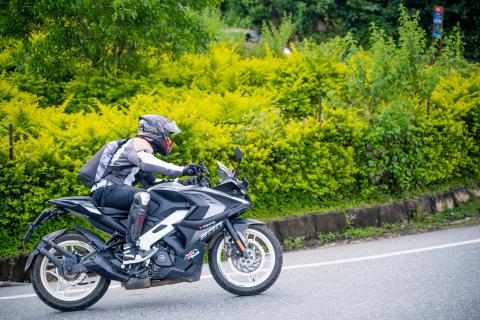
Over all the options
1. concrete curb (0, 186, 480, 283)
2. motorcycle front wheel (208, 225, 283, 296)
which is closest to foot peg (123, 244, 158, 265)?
motorcycle front wheel (208, 225, 283, 296)

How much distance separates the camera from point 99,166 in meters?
6.73

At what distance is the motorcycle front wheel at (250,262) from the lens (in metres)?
6.69

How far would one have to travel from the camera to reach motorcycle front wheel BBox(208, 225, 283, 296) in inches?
263

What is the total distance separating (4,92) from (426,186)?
7479mm

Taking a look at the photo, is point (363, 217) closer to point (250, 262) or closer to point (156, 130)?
point (250, 262)

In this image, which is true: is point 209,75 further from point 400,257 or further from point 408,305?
point 408,305

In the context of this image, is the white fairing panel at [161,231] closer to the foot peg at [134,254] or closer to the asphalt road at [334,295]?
the foot peg at [134,254]

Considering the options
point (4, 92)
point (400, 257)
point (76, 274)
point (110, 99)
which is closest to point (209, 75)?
point (110, 99)

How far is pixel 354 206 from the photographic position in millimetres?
10047

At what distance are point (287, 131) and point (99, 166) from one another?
A: 3848 mm

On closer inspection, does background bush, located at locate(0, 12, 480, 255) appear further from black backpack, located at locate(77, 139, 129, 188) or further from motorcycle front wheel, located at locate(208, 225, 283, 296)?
motorcycle front wheel, located at locate(208, 225, 283, 296)

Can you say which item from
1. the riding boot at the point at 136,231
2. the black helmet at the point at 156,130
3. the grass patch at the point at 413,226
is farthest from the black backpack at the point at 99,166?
the grass patch at the point at 413,226

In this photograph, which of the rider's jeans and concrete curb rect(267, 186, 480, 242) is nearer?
the rider's jeans

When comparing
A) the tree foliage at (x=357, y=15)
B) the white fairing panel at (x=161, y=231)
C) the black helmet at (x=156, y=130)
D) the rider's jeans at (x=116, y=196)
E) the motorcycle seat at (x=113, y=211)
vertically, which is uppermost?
the tree foliage at (x=357, y=15)
